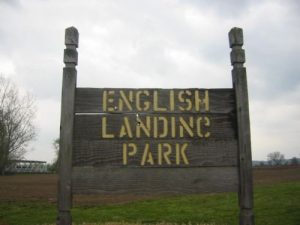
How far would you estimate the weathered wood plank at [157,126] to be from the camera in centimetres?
469

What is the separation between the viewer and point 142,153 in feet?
15.3

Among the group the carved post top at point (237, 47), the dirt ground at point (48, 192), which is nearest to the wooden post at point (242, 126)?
the carved post top at point (237, 47)

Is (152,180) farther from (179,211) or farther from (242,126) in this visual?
(179,211)

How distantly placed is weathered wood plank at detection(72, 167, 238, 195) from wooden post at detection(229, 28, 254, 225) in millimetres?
143

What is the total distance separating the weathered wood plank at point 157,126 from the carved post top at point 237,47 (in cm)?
77

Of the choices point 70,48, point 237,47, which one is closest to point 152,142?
point 70,48

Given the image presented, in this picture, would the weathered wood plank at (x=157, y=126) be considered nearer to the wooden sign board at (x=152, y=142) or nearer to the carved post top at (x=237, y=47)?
the wooden sign board at (x=152, y=142)

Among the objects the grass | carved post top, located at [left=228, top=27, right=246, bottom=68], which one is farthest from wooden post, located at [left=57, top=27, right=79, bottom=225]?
the grass

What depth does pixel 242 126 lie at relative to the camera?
15.7 ft

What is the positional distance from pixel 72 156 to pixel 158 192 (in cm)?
119

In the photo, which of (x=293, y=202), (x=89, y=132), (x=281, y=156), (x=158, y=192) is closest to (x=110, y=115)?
(x=89, y=132)

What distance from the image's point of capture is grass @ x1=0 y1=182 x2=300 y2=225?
45.1ft

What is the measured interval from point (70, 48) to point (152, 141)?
1.60 meters

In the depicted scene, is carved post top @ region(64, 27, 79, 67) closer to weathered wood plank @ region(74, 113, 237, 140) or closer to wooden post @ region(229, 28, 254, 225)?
weathered wood plank @ region(74, 113, 237, 140)
